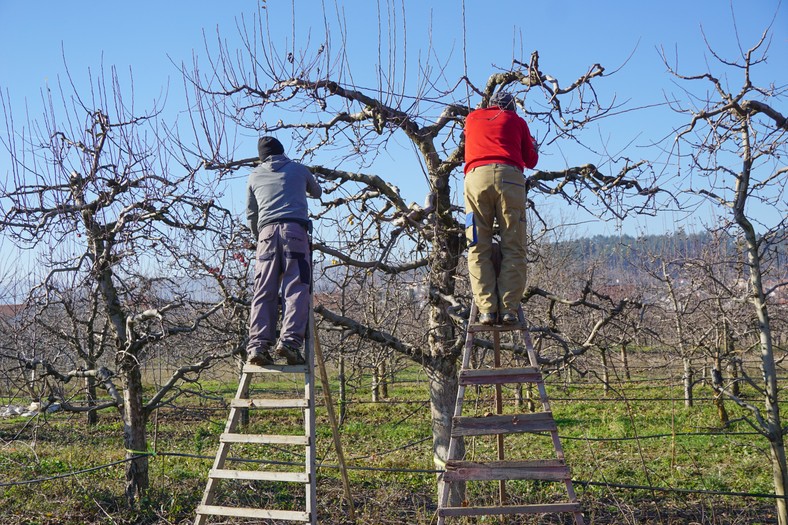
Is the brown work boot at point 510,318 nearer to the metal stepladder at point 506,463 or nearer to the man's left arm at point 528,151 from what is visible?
the metal stepladder at point 506,463

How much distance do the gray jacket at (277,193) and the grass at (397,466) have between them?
2022 mm

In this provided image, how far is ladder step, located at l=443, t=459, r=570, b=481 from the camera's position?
13.3 feet

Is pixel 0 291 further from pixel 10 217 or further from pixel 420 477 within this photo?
pixel 420 477

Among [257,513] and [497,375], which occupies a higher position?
[497,375]

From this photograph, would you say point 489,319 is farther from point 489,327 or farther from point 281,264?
point 281,264

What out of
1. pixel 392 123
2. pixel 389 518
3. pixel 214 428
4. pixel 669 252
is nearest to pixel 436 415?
pixel 389 518

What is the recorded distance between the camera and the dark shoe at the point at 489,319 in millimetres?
4629

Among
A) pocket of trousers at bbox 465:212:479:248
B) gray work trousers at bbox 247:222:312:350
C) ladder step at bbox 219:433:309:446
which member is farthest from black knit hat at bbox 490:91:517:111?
ladder step at bbox 219:433:309:446

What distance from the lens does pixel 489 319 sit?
15.2 feet

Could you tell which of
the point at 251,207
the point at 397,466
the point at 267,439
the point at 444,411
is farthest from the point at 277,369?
the point at 397,466

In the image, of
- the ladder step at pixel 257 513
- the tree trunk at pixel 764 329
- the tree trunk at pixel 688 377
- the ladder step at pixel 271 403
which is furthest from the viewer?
the tree trunk at pixel 688 377

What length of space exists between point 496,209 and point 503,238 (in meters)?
0.23

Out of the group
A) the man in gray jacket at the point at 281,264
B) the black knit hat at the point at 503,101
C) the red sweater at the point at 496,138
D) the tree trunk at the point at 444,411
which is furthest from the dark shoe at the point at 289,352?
the black knit hat at the point at 503,101

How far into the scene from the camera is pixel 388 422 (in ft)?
49.8
